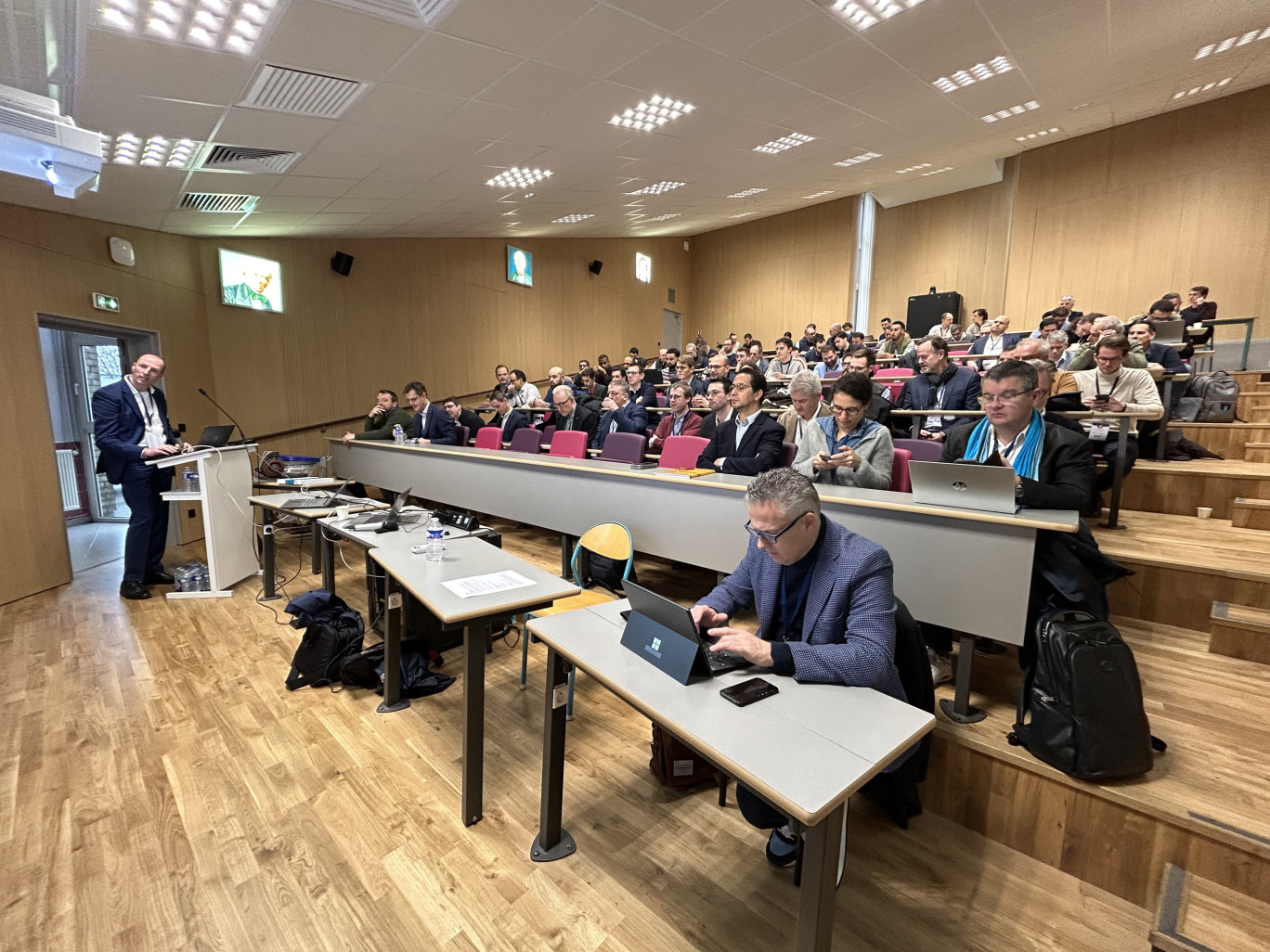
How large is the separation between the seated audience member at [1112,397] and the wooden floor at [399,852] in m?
2.60

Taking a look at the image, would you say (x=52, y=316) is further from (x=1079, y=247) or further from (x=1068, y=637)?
(x=1079, y=247)

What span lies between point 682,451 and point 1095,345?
3.42 meters

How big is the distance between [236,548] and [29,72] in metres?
2.81

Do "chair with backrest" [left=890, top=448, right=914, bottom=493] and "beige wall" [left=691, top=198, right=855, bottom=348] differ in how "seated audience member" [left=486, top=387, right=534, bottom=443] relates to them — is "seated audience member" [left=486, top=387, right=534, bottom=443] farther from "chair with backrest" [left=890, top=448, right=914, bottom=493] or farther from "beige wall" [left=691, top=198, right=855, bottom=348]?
"beige wall" [left=691, top=198, right=855, bottom=348]

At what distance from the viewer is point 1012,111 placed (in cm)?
614

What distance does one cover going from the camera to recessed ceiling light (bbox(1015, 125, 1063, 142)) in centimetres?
719

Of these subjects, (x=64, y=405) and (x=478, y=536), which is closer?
(x=478, y=536)

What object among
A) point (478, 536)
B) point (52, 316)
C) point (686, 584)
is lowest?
point (686, 584)

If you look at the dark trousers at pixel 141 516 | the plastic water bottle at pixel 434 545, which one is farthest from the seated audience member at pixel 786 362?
the dark trousers at pixel 141 516

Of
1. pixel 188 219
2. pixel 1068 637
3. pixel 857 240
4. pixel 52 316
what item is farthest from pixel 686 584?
pixel 857 240

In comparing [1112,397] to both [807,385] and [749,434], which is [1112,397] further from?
[749,434]

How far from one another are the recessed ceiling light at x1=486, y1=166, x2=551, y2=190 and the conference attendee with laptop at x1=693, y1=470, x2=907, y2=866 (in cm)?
509

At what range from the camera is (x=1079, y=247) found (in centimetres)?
831

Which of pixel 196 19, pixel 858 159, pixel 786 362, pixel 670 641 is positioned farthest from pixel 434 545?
pixel 858 159
